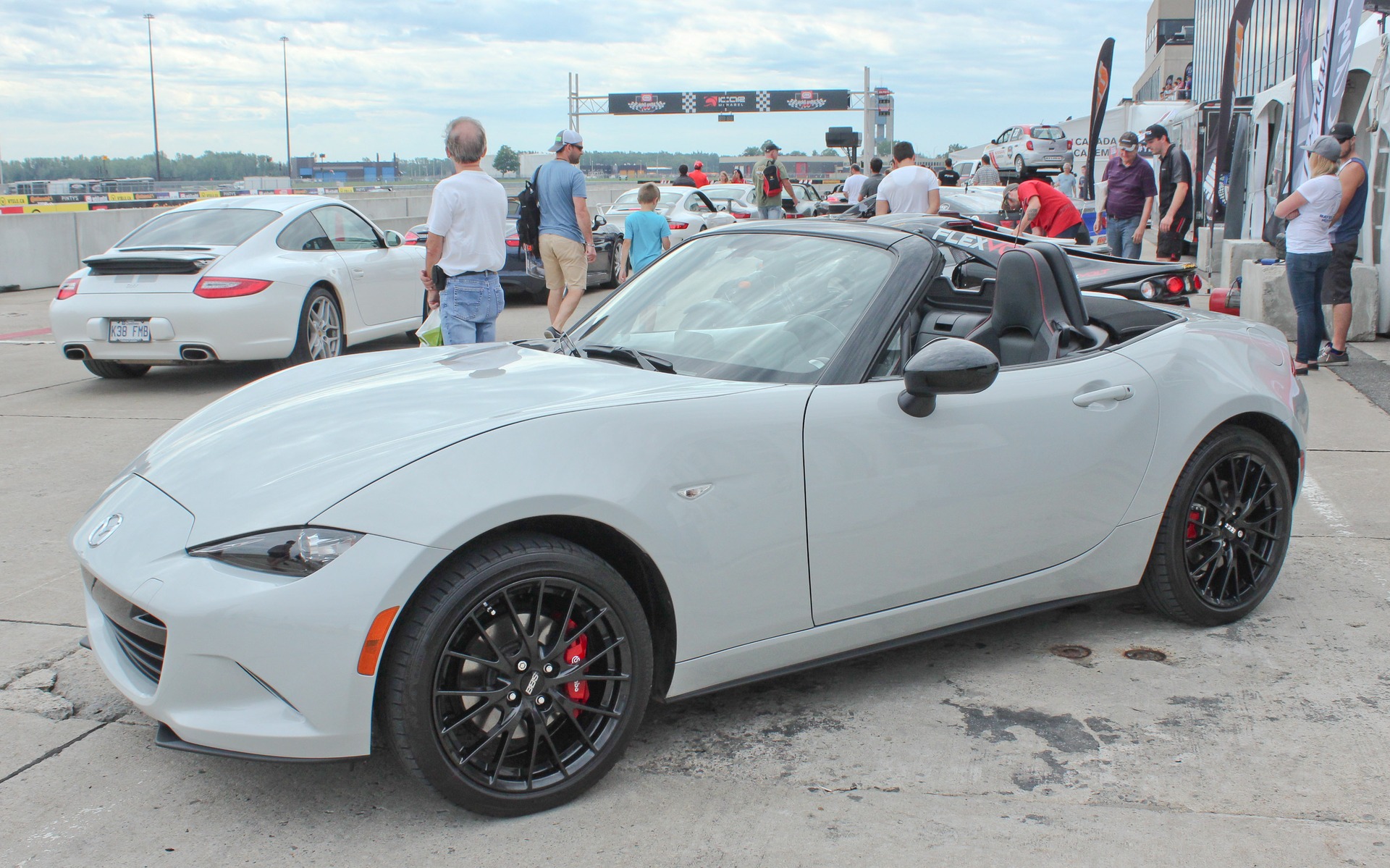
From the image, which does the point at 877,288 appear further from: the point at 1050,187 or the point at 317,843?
the point at 1050,187

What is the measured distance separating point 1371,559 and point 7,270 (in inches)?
661

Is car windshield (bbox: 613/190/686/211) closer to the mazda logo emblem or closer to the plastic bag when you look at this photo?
the plastic bag

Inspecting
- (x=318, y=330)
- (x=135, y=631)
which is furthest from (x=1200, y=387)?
(x=318, y=330)

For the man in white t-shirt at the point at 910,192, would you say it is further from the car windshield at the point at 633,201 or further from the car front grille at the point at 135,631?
the car front grille at the point at 135,631

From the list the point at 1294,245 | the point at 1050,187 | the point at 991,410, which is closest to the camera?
the point at 991,410

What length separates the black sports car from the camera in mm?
3795

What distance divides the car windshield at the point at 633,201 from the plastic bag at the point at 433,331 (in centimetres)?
1065

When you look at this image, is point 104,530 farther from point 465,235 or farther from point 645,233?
point 645,233

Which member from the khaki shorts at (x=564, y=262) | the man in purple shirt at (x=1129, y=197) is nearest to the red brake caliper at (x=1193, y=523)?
the khaki shorts at (x=564, y=262)

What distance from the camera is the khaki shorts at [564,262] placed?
30.5 feet

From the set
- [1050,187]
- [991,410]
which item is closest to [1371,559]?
[991,410]

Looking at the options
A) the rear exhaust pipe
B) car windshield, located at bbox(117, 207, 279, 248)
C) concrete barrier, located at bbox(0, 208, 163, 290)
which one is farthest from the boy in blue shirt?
concrete barrier, located at bbox(0, 208, 163, 290)

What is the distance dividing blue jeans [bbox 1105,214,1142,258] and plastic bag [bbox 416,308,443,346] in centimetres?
780

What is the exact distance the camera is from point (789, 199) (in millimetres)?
19562
